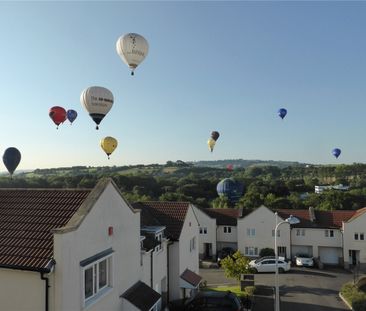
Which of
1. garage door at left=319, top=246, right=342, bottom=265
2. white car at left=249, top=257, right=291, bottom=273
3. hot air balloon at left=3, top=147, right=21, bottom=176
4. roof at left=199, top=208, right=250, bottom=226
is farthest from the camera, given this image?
roof at left=199, top=208, right=250, bottom=226

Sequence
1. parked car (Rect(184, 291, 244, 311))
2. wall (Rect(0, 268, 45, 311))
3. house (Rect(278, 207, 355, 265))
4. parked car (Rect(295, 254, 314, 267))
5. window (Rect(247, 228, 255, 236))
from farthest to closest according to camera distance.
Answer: window (Rect(247, 228, 255, 236)), house (Rect(278, 207, 355, 265)), parked car (Rect(295, 254, 314, 267)), parked car (Rect(184, 291, 244, 311)), wall (Rect(0, 268, 45, 311))

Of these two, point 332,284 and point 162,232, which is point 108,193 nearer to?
point 162,232

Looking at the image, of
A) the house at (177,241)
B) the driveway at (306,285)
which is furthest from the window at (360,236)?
the house at (177,241)

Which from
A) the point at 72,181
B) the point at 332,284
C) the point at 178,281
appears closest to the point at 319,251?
the point at 332,284

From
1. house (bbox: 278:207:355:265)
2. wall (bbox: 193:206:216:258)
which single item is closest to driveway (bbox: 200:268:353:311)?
house (bbox: 278:207:355:265)

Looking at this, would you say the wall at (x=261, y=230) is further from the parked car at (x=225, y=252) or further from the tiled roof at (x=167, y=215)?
the tiled roof at (x=167, y=215)

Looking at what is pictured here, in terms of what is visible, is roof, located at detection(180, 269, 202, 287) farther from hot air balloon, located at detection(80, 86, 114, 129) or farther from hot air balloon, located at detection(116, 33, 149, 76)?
hot air balloon, located at detection(116, 33, 149, 76)
